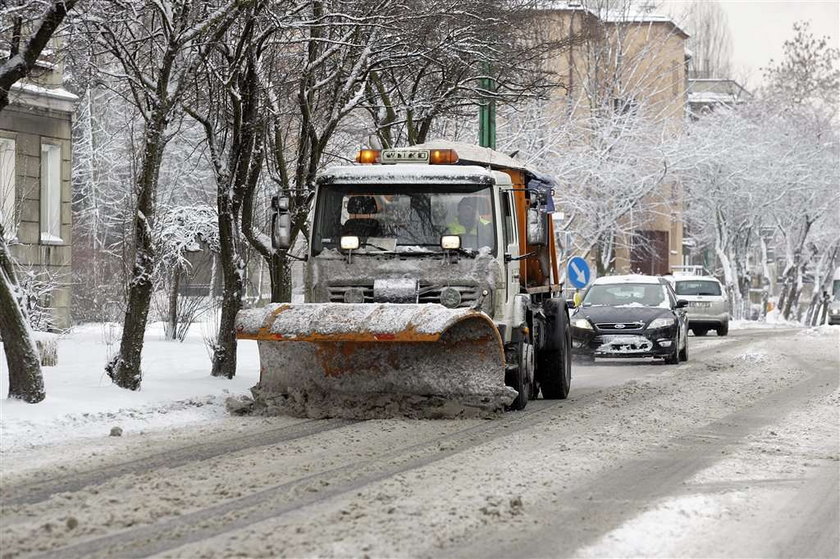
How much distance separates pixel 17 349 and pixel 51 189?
1400 cm

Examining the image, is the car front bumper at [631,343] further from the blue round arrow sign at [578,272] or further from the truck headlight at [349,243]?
the truck headlight at [349,243]

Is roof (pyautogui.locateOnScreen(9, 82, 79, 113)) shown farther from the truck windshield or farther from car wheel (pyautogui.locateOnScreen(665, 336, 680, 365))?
the truck windshield

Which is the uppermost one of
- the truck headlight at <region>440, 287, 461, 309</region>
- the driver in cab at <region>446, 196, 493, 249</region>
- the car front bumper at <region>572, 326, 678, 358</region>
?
the driver in cab at <region>446, 196, 493, 249</region>

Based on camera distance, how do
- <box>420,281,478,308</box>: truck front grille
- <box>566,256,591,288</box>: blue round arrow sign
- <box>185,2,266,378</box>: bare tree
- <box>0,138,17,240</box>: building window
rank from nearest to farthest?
<box>420,281,478,308</box>: truck front grille
<box>185,2,266,378</box>: bare tree
<box>0,138,17,240</box>: building window
<box>566,256,591,288</box>: blue round arrow sign

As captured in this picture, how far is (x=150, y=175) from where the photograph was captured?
13.9 m

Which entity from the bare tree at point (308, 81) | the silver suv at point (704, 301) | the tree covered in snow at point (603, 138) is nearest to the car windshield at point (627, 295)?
the bare tree at point (308, 81)

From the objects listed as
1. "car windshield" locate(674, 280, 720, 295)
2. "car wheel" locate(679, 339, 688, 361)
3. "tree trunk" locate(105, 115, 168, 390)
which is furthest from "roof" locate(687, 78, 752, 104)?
"tree trunk" locate(105, 115, 168, 390)

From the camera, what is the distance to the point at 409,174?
1345cm

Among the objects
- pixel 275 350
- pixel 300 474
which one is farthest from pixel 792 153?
pixel 300 474

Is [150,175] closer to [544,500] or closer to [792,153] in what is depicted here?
[544,500]

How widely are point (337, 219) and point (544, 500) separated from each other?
5.98 m

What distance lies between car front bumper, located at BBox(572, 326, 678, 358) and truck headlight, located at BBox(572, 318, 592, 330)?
0.22 feet

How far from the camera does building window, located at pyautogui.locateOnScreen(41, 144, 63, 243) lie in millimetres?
25216

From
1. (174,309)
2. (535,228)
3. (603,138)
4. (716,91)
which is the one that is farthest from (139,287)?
(716,91)
